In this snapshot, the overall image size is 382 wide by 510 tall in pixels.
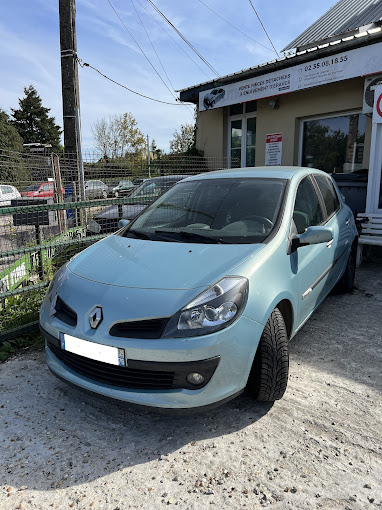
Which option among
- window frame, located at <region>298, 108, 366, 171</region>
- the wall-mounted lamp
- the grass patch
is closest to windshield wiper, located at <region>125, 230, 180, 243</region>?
the grass patch

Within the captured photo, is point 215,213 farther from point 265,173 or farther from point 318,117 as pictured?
point 318,117

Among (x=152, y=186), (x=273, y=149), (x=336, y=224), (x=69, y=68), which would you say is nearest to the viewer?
(x=336, y=224)

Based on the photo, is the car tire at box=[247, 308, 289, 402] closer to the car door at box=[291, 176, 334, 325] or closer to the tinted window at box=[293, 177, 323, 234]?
the car door at box=[291, 176, 334, 325]

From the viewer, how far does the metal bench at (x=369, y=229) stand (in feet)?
17.8

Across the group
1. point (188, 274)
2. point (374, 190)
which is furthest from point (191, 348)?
point (374, 190)

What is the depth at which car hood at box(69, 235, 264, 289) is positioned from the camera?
2078 millimetres

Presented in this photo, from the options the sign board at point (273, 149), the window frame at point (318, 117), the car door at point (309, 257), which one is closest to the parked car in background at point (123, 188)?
the car door at point (309, 257)

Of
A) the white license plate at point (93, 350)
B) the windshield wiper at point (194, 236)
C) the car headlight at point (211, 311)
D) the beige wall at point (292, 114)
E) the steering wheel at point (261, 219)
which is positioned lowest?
the white license plate at point (93, 350)

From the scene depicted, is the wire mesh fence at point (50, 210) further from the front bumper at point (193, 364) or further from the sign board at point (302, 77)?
the sign board at point (302, 77)

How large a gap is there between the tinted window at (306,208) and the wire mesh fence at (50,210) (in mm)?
1950

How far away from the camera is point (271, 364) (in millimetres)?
2156

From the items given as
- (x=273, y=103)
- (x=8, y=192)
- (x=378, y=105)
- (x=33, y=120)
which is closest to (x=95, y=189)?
(x=8, y=192)

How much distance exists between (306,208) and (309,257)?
1.62ft

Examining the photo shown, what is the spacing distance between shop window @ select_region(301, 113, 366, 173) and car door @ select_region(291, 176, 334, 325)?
572 cm
